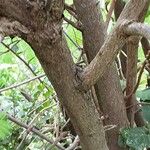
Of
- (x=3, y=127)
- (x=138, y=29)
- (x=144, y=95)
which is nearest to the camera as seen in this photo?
(x=138, y=29)

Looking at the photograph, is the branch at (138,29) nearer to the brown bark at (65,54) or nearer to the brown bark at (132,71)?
the brown bark at (65,54)

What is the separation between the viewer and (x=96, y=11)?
73 centimetres

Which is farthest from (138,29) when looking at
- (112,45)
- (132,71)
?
(132,71)

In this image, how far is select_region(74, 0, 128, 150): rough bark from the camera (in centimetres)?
73

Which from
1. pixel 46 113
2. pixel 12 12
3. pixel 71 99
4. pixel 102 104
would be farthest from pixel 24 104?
pixel 12 12

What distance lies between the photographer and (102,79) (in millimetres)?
738

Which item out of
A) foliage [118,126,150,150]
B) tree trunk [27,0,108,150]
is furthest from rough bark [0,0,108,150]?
foliage [118,126,150,150]

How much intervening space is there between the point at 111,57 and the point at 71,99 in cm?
9

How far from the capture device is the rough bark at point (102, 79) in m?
0.73

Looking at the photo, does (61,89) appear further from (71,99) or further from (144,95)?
(144,95)

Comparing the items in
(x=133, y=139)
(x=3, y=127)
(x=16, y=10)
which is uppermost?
(x=16, y=10)

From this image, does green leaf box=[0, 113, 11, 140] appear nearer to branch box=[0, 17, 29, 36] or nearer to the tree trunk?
the tree trunk

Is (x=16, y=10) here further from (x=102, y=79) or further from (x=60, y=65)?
(x=102, y=79)

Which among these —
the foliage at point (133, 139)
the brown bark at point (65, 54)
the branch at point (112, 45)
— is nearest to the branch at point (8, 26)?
the brown bark at point (65, 54)
